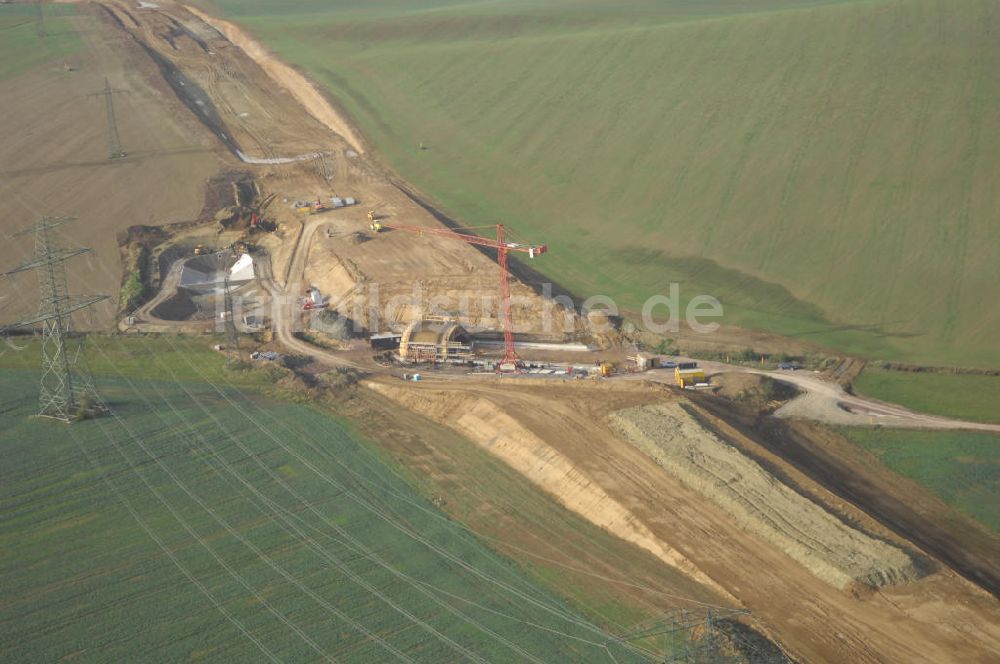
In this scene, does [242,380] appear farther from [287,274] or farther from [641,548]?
[641,548]

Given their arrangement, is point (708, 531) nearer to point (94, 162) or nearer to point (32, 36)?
point (94, 162)

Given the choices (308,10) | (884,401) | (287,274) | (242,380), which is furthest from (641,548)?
(308,10)

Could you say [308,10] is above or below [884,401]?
above

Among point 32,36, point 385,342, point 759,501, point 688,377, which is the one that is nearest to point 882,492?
A: point 759,501

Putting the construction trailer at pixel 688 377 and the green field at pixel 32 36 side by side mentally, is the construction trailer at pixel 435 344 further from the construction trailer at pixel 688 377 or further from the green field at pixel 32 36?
the green field at pixel 32 36

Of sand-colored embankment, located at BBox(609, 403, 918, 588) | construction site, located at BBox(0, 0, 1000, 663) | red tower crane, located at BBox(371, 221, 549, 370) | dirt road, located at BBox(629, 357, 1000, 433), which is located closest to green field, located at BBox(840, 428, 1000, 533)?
dirt road, located at BBox(629, 357, 1000, 433)

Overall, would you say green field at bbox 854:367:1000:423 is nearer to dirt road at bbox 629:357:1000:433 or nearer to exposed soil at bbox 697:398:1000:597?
dirt road at bbox 629:357:1000:433
